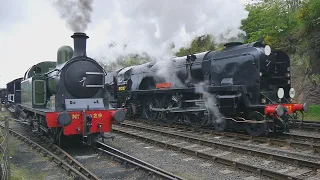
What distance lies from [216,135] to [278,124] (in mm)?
2093

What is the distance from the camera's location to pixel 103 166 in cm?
682

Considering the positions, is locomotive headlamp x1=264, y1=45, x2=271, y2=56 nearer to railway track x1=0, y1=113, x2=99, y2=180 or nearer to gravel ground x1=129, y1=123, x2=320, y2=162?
gravel ground x1=129, y1=123, x2=320, y2=162

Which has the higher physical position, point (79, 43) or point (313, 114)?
point (79, 43)

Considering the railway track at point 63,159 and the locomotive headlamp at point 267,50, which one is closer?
the railway track at point 63,159

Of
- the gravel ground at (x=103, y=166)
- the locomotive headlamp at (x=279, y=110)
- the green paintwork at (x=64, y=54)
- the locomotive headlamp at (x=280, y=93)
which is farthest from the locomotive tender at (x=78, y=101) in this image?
the locomotive headlamp at (x=280, y=93)

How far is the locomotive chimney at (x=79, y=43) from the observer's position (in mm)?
8602

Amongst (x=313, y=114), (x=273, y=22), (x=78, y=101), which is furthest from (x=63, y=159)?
(x=273, y=22)

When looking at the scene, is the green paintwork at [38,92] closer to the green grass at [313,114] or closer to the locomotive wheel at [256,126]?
the locomotive wheel at [256,126]

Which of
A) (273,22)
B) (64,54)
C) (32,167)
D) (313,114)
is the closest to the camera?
(32,167)

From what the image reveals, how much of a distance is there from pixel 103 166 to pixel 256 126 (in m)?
5.18

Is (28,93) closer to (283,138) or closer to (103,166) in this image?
(103,166)

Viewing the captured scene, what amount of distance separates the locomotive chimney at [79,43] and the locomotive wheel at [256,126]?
218 inches

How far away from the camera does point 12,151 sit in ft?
28.8

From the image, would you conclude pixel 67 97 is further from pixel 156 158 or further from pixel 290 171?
pixel 290 171
